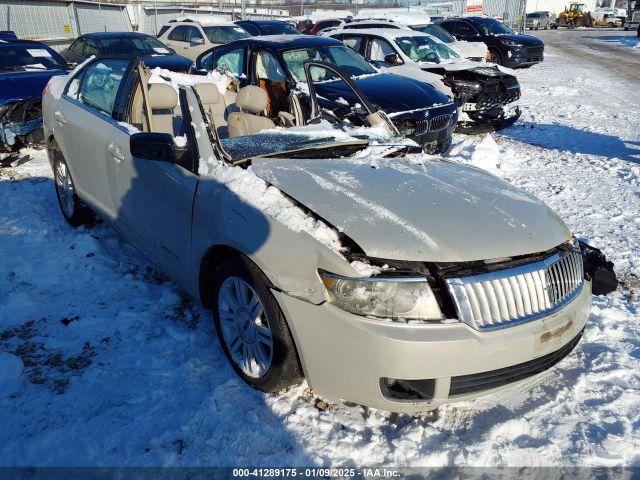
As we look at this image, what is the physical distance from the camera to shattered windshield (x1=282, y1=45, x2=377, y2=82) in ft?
21.2

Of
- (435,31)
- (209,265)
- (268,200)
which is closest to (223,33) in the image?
Result: (435,31)

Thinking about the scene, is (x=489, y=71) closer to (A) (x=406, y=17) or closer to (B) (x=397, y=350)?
(B) (x=397, y=350)

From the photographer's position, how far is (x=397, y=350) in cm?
200

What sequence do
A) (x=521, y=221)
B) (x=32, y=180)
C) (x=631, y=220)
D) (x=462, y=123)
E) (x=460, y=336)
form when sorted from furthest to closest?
1. (x=462, y=123)
2. (x=32, y=180)
3. (x=631, y=220)
4. (x=521, y=221)
5. (x=460, y=336)

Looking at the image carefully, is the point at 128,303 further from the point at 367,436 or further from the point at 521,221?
the point at 521,221

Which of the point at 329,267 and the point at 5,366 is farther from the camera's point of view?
the point at 5,366

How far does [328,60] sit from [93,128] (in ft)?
13.5

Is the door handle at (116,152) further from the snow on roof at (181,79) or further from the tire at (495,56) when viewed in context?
the tire at (495,56)

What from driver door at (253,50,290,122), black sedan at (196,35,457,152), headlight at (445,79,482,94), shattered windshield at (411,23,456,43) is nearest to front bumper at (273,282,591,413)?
driver door at (253,50,290,122)

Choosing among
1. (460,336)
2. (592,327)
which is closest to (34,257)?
(460,336)

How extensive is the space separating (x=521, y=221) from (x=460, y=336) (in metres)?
0.79

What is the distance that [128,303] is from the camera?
133 inches

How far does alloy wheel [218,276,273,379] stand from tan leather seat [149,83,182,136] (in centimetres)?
133

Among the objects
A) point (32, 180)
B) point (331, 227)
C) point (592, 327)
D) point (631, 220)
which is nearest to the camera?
point (331, 227)
